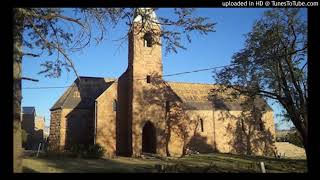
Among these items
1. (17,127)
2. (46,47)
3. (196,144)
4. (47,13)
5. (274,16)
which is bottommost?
(196,144)

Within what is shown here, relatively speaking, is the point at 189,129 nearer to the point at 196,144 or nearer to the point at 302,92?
the point at 196,144

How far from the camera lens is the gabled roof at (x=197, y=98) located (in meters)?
38.3

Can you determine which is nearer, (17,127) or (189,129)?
(17,127)

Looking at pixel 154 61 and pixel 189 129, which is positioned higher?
pixel 154 61

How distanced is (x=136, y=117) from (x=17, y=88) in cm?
2087

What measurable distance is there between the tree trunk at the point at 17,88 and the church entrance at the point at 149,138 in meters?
21.4

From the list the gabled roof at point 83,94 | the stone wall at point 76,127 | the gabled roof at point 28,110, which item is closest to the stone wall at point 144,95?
the stone wall at point 76,127

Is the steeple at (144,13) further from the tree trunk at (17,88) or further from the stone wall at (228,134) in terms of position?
the stone wall at (228,134)

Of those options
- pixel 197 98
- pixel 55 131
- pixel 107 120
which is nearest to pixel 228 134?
pixel 197 98

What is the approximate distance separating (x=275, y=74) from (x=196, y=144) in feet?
46.2
